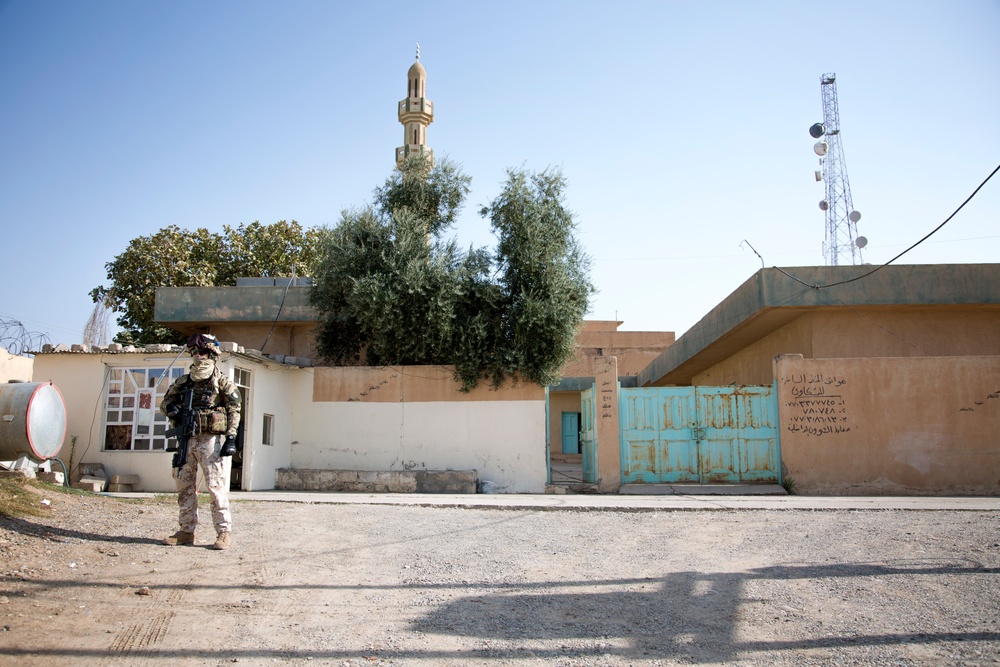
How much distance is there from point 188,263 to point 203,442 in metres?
24.2

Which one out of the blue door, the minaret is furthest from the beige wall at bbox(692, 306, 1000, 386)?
the minaret

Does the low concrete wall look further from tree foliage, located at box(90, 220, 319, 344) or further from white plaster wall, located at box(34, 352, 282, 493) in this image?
tree foliage, located at box(90, 220, 319, 344)

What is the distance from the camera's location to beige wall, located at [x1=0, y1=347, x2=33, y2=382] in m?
19.4

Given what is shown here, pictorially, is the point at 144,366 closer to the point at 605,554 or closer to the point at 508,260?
the point at 508,260

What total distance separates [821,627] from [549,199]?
44.2ft

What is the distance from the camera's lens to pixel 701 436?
1443 cm

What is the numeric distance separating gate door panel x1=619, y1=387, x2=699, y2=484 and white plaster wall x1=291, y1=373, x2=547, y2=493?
6.81 feet

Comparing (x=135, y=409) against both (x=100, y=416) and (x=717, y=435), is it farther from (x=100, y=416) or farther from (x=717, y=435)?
(x=717, y=435)

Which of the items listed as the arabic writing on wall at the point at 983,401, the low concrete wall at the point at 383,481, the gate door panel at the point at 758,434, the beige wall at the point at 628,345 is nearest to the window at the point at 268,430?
the low concrete wall at the point at 383,481

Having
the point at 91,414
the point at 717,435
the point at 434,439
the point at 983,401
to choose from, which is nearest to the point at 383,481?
the point at 434,439

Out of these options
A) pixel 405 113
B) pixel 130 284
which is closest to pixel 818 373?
pixel 130 284

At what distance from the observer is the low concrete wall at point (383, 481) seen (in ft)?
50.1

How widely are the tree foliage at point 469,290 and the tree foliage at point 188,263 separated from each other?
1037 cm

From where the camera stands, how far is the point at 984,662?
432cm
